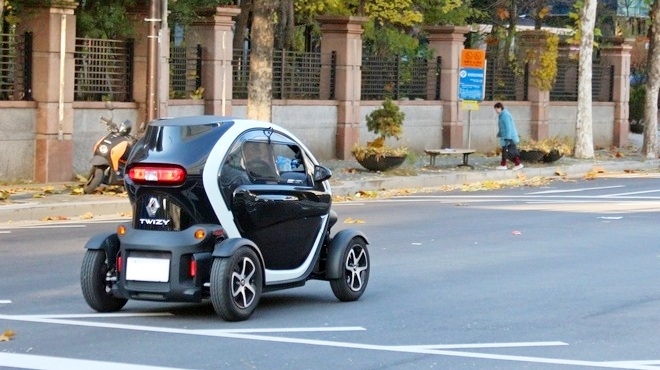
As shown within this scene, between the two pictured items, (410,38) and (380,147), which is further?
(410,38)

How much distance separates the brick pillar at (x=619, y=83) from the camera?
4366 centimetres

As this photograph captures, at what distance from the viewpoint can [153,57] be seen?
24953 mm

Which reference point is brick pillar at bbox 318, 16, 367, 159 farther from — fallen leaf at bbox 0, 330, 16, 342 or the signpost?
fallen leaf at bbox 0, 330, 16, 342

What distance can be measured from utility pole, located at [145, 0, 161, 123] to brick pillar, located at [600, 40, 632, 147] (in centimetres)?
2188

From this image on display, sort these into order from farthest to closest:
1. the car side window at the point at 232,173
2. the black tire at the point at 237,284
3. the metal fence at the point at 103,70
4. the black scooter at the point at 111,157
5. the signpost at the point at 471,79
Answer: the signpost at the point at 471,79 → the metal fence at the point at 103,70 → the black scooter at the point at 111,157 → the car side window at the point at 232,173 → the black tire at the point at 237,284

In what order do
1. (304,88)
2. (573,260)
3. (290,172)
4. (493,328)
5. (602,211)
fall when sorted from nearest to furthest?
(493,328) < (290,172) < (573,260) < (602,211) < (304,88)

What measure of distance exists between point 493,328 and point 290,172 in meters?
2.33

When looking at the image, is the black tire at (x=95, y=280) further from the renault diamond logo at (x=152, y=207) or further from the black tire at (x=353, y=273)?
the black tire at (x=353, y=273)

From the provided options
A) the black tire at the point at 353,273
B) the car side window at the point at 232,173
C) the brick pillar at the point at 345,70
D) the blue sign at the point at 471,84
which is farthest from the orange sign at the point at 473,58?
the car side window at the point at 232,173

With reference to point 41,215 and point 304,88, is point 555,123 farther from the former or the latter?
point 41,215

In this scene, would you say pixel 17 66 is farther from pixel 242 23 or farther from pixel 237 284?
pixel 237 284

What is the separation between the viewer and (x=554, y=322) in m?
11.2

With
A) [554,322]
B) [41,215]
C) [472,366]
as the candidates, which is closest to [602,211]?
[41,215]

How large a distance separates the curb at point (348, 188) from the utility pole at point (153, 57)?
336cm
